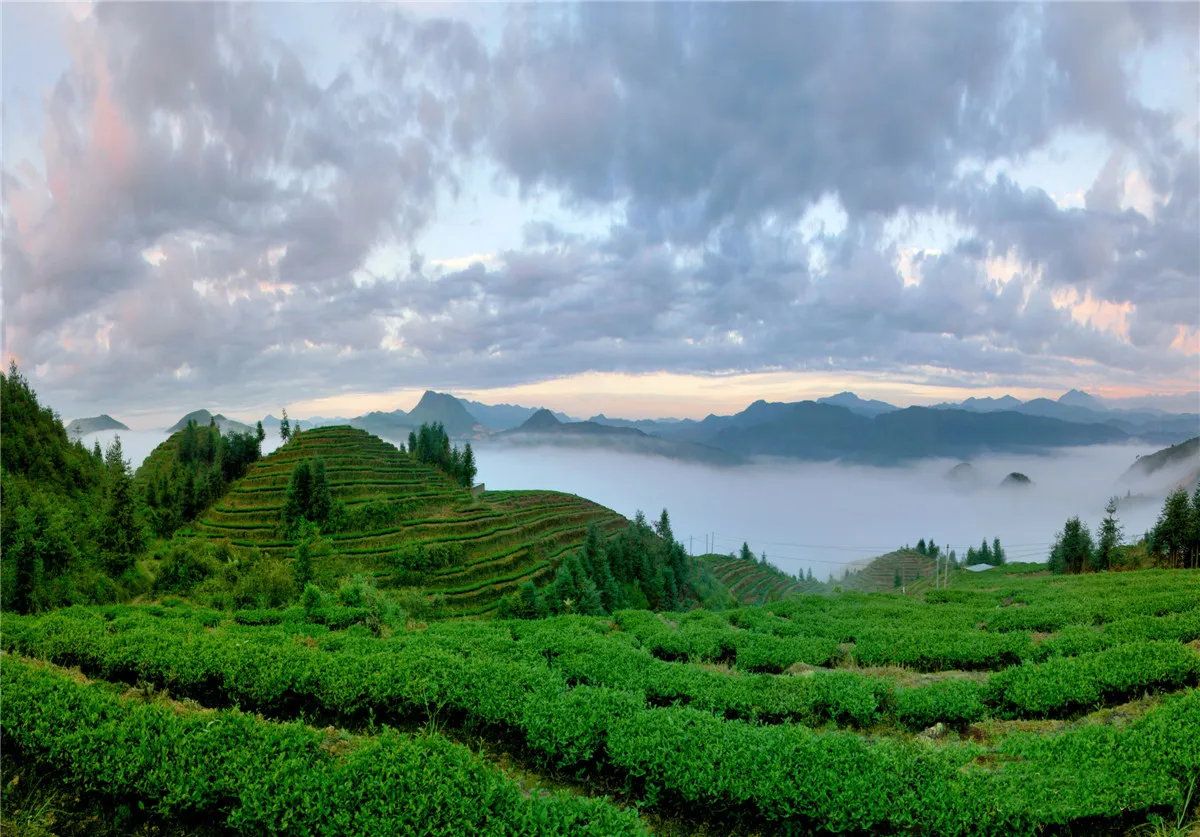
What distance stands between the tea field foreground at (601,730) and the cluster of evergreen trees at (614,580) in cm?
3615

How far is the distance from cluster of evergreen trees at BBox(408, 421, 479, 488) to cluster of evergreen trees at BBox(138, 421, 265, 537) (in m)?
21.3

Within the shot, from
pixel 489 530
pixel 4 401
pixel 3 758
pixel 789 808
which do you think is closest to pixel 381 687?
pixel 3 758

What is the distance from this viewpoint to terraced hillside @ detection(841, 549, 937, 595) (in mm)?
108312

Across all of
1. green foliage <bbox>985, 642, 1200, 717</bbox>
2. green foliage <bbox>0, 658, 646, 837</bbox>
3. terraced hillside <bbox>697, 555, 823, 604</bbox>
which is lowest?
terraced hillside <bbox>697, 555, 823, 604</bbox>

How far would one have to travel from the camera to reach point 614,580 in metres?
59.5

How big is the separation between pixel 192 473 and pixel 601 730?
78.2 meters

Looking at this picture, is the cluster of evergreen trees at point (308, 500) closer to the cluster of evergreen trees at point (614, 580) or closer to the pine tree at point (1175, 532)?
the cluster of evergreen trees at point (614, 580)

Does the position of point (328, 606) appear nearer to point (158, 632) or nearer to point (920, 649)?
point (158, 632)

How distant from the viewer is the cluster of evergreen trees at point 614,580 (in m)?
51.0

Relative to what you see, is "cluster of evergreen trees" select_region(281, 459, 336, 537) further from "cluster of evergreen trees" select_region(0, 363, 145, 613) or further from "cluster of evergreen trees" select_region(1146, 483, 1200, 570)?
"cluster of evergreen trees" select_region(1146, 483, 1200, 570)

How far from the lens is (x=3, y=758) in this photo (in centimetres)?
765

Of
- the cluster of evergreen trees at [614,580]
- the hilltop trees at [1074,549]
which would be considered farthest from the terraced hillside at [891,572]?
the cluster of evergreen trees at [614,580]

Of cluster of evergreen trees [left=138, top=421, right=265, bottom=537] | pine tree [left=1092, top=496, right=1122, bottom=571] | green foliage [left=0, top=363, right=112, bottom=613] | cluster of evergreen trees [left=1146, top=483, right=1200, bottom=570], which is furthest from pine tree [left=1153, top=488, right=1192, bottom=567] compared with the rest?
cluster of evergreen trees [left=138, top=421, right=265, bottom=537]

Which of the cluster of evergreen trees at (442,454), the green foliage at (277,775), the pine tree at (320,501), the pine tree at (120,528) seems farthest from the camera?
Result: the cluster of evergreen trees at (442,454)
